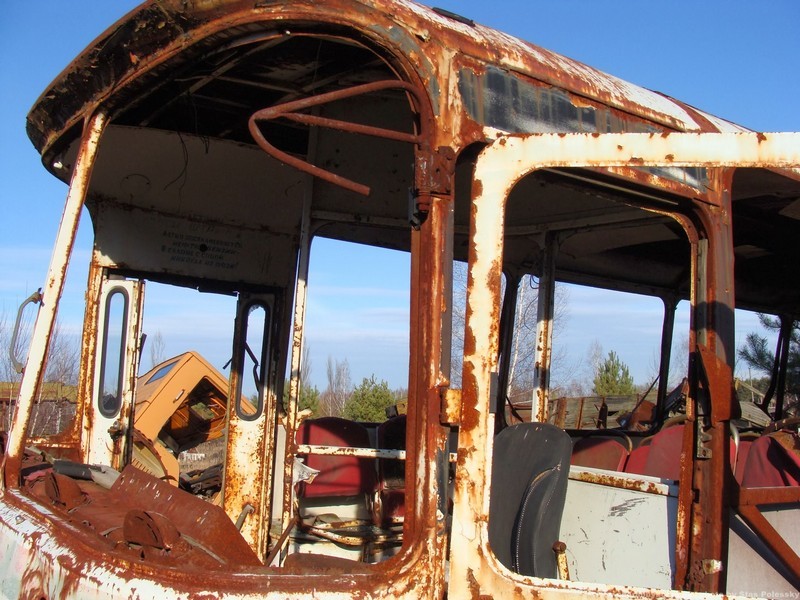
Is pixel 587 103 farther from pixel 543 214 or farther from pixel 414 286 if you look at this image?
pixel 543 214

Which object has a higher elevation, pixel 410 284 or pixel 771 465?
pixel 410 284

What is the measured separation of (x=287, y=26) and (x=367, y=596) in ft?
4.81

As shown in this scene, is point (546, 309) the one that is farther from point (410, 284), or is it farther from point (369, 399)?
point (369, 399)

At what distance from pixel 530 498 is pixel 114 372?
8.59ft

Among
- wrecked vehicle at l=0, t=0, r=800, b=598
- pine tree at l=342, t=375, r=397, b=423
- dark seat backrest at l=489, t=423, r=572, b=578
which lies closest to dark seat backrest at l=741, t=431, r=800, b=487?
wrecked vehicle at l=0, t=0, r=800, b=598

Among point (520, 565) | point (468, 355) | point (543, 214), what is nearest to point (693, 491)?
point (520, 565)

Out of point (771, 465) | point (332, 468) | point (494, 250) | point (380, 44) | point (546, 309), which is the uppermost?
point (380, 44)

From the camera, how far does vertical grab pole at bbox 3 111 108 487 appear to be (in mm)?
2639

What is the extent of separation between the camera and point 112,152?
4.00 meters

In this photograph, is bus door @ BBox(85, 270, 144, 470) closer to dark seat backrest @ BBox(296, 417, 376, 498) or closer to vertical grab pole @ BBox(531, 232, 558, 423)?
dark seat backrest @ BBox(296, 417, 376, 498)

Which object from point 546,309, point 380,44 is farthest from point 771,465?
point 380,44

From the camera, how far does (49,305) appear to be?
2.67 metres

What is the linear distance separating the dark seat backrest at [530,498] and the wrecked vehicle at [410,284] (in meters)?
0.01

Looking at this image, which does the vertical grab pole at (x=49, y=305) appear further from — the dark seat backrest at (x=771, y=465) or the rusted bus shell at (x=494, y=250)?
the dark seat backrest at (x=771, y=465)
